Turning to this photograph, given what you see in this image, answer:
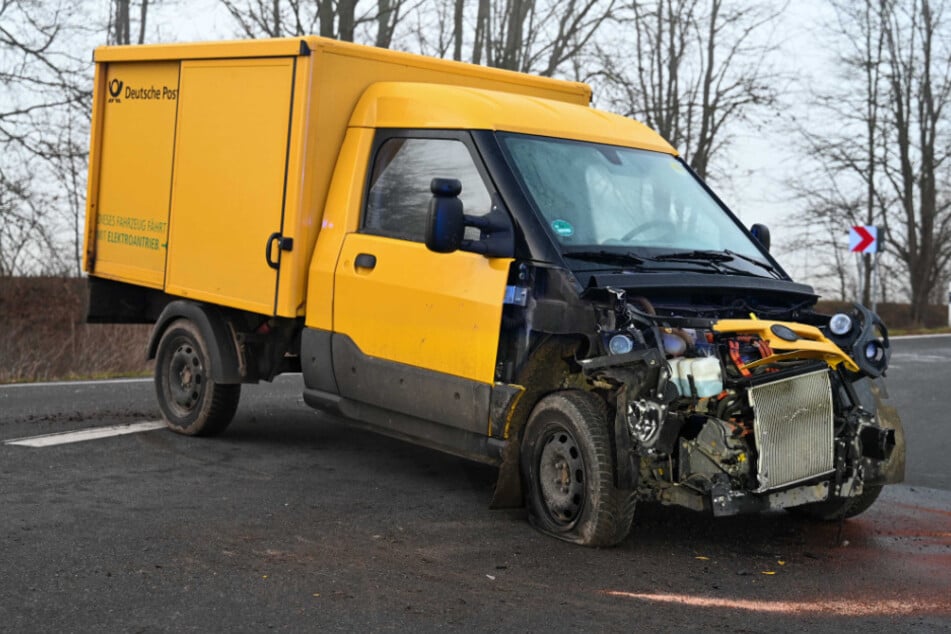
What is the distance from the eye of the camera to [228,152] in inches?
336

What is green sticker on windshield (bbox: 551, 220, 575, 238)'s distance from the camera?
664cm

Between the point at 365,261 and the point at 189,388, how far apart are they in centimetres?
237

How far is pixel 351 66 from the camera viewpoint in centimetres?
795

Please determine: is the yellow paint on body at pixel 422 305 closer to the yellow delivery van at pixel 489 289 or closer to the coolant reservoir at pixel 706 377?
the yellow delivery van at pixel 489 289

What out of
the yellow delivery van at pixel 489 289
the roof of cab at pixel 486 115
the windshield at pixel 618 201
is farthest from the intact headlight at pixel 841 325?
the roof of cab at pixel 486 115

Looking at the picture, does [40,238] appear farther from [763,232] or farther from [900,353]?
[763,232]

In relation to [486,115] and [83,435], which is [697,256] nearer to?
[486,115]

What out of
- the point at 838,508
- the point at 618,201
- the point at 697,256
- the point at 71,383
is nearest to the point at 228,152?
the point at 618,201

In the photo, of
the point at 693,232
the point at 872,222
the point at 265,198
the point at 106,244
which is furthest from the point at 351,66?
the point at 872,222

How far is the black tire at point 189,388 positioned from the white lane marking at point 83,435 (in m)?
0.27

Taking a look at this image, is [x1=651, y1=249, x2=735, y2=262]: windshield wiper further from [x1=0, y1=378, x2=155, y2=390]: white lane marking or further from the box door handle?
[x1=0, y1=378, x2=155, y2=390]: white lane marking

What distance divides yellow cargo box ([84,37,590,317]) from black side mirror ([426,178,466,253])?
1561 mm

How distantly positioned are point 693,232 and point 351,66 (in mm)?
2429

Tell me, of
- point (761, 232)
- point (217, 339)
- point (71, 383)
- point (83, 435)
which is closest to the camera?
point (761, 232)
